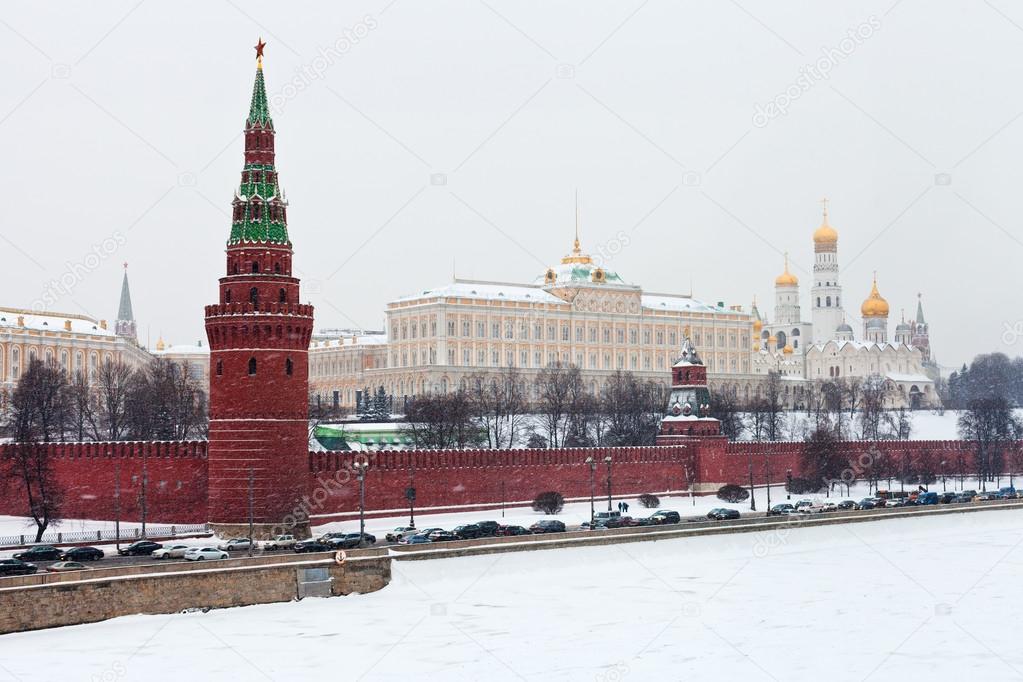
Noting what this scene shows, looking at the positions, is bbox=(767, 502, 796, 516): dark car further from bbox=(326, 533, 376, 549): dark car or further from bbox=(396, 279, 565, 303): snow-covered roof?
bbox=(396, 279, 565, 303): snow-covered roof

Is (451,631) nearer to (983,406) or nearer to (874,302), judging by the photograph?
(983,406)

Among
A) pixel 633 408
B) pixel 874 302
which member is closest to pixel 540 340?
pixel 633 408

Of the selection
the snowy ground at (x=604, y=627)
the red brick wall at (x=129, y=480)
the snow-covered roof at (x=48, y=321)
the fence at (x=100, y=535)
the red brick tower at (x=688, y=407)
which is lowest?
the snowy ground at (x=604, y=627)

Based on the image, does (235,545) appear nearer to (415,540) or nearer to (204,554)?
(204,554)

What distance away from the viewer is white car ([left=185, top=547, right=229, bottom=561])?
43.2 metres

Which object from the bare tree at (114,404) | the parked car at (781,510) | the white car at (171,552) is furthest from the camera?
the bare tree at (114,404)

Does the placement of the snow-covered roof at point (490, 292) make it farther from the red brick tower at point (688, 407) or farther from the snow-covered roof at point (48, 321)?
the red brick tower at point (688, 407)

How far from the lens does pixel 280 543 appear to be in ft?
156

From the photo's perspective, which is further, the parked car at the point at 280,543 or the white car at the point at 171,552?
the parked car at the point at 280,543

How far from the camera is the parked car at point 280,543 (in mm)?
46875

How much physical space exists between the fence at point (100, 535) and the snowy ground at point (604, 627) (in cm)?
942

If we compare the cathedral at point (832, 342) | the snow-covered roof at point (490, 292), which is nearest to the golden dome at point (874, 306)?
the cathedral at point (832, 342)

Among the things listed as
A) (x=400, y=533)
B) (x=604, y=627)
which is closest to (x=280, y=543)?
(x=400, y=533)

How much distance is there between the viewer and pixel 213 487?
50594 mm
